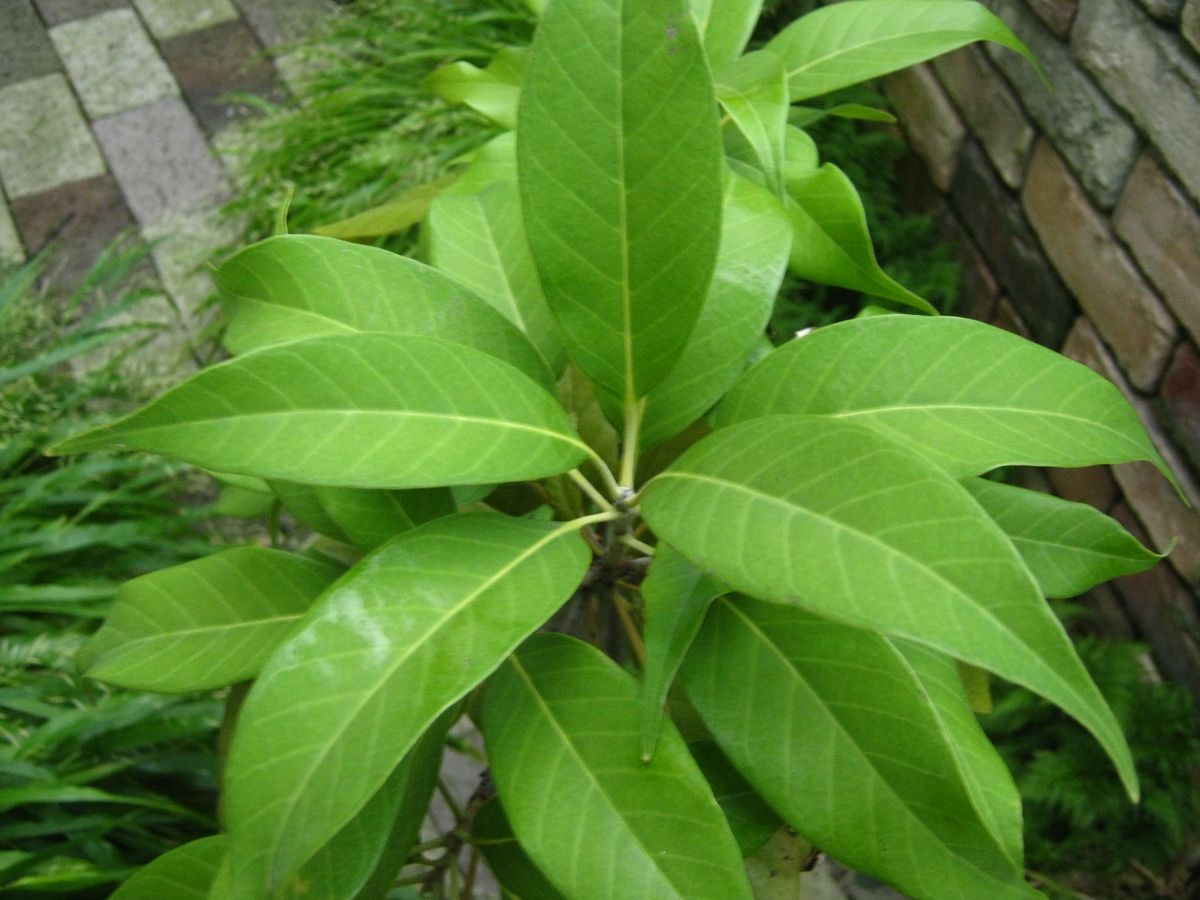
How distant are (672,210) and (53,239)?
262 centimetres

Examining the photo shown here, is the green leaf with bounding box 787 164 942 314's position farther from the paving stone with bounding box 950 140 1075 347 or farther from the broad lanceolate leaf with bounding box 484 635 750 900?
→ the paving stone with bounding box 950 140 1075 347

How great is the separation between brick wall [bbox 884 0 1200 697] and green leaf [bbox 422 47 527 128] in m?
0.89

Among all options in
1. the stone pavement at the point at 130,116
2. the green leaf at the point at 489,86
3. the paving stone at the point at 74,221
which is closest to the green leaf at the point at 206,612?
the green leaf at the point at 489,86

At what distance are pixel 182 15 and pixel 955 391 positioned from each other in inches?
128

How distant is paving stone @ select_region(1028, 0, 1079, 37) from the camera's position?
160 cm

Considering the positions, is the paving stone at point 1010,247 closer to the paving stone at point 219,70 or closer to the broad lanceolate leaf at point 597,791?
the broad lanceolate leaf at point 597,791

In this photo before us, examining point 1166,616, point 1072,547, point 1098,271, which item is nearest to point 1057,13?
point 1098,271

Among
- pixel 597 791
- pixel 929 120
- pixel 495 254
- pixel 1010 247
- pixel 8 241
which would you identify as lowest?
pixel 8 241

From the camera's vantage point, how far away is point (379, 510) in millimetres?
653

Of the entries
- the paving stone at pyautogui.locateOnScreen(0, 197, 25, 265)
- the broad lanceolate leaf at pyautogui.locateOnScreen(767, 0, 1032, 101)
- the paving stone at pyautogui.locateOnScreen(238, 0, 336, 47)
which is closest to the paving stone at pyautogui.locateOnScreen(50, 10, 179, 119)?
the paving stone at pyautogui.locateOnScreen(238, 0, 336, 47)

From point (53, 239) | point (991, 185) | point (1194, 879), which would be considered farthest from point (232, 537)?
point (1194, 879)

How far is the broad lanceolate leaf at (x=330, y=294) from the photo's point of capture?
600 millimetres

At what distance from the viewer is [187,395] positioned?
18.8 inches

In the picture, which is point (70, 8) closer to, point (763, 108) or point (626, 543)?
point (763, 108)
